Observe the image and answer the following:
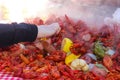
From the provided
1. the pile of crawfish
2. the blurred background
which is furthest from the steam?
the pile of crawfish

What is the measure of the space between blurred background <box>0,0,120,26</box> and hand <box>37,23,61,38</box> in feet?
2.49

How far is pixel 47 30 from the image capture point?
3143 mm

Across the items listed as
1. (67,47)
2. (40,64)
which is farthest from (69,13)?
(40,64)

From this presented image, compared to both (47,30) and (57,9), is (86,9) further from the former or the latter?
(47,30)

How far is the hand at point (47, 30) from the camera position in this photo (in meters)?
3.03

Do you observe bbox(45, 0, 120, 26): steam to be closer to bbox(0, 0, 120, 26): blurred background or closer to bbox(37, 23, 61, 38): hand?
bbox(0, 0, 120, 26): blurred background

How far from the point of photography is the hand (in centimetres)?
303

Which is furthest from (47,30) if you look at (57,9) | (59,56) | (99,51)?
(57,9)

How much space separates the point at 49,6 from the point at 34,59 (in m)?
1.43

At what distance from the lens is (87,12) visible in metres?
4.17

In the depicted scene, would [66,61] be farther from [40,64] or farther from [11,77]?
[11,77]

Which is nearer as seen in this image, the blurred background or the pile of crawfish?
the pile of crawfish

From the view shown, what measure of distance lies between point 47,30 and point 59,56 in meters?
0.31

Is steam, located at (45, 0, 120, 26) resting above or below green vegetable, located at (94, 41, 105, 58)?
above
